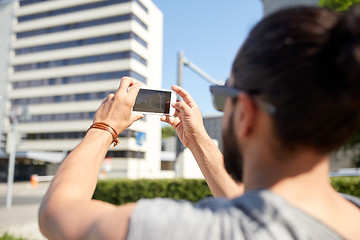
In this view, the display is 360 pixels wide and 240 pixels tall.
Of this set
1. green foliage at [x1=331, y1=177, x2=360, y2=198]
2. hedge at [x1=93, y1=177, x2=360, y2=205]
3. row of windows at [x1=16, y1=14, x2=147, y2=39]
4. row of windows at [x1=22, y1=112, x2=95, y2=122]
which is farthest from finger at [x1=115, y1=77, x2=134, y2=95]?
row of windows at [x1=22, y1=112, x2=95, y2=122]

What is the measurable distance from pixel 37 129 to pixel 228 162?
54.5 meters

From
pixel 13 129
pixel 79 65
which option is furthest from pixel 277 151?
pixel 79 65

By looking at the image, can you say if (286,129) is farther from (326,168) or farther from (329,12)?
(329,12)

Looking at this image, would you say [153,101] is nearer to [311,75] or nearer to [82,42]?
[311,75]

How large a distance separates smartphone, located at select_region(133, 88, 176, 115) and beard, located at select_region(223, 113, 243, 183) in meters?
0.83

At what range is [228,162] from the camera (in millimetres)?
1099

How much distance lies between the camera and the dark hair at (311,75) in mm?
849

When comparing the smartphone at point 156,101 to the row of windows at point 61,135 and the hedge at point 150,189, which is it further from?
the row of windows at point 61,135

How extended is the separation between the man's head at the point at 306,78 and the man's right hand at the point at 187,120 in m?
0.71

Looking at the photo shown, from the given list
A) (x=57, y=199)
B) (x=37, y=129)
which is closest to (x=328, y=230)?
(x=57, y=199)

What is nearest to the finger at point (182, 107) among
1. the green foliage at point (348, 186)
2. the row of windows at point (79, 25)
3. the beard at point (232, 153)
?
the beard at point (232, 153)

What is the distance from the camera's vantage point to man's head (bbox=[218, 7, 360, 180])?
0.85m

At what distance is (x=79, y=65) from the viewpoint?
5075 centimetres

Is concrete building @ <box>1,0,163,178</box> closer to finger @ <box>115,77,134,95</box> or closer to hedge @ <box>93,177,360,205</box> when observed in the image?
hedge @ <box>93,177,360,205</box>
